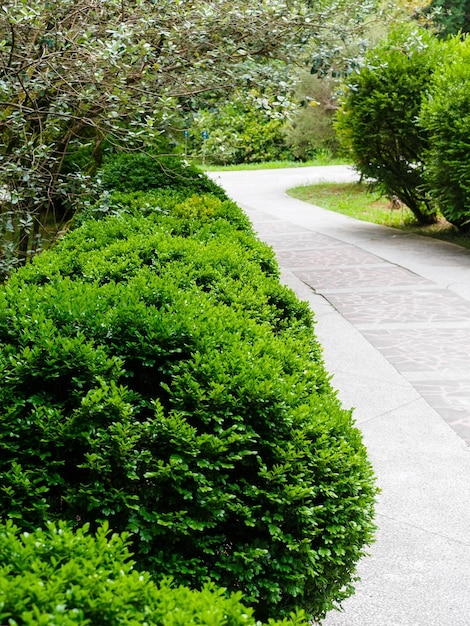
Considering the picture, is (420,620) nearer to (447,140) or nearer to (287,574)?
(287,574)

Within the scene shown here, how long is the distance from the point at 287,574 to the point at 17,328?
1.42m

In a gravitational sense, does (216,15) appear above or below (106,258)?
above

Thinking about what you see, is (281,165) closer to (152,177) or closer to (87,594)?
(152,177)

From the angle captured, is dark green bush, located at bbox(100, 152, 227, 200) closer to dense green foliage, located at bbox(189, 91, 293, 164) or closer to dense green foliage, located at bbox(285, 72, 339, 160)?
dense green foliage, located at bbox(189, 91, 293, 164)

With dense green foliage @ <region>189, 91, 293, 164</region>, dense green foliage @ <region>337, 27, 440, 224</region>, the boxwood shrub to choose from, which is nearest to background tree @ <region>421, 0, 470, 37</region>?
dense green foliage @ <region>337, 27, 440, 224</region>

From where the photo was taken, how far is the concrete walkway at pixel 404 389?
3.34 meters

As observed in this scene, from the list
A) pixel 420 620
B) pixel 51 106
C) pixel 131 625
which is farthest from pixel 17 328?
pixel 51 106

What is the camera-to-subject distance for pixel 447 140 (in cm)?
1119

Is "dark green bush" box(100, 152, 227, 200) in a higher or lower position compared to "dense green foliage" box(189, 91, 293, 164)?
lower

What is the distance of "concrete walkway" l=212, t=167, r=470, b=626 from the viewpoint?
11.0 ft

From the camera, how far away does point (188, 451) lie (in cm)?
241

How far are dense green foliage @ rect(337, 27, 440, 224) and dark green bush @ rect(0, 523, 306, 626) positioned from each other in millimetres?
11485

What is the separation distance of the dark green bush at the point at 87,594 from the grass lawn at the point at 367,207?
11.1 metres

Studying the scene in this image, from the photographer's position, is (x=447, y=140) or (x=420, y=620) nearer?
(x=420, y=620)
